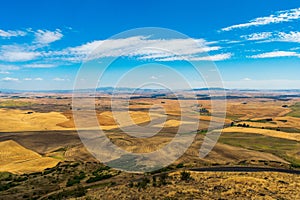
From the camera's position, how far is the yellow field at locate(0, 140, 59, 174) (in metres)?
52.0

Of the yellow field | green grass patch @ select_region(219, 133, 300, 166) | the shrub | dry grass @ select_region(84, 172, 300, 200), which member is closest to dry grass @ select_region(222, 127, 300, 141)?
green grass patch @ select_region(219, 133, 300, 166)

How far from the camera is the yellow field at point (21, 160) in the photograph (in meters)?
52.0

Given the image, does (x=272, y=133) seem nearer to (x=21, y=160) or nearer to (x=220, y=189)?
(x=220, y=189)

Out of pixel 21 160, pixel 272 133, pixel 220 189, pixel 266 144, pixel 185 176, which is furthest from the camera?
A: pixel 272 133

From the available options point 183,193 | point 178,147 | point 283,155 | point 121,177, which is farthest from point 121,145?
point 183,193

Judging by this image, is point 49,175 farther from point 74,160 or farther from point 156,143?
point 156,143

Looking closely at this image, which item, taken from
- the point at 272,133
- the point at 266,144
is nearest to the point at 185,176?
the point at 266,144

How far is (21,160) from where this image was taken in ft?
196

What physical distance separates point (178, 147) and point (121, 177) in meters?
29.2

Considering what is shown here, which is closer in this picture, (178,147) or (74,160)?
(74,160)

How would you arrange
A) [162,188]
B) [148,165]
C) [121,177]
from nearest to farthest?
[162,188], [121,177], [148,165]

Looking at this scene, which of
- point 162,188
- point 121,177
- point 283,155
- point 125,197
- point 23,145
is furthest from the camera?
point 23,145

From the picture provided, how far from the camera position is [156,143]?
71000mm

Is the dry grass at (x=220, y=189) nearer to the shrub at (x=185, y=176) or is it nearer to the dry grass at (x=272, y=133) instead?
the shrub at (x=185, y=176)
